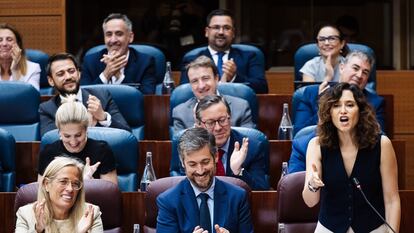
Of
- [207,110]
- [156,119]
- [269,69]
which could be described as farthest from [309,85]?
[269,69]

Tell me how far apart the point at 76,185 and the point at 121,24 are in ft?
8.53

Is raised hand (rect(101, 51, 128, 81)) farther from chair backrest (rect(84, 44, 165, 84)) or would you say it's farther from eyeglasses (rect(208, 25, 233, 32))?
eyeglasses (rect(208, 25, 233, 32))

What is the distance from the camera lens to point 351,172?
4.58 meters

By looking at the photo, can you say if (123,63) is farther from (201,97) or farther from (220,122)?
(220,122)

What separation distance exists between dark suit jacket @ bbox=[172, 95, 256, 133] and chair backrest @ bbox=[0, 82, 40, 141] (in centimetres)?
80

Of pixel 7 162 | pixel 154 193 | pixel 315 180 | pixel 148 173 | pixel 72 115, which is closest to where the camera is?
pixel 315 180

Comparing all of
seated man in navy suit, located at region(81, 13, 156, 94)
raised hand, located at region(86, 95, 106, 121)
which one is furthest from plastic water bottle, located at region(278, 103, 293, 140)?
seated man in navy suit, located at region(81, 13, 156, 94)

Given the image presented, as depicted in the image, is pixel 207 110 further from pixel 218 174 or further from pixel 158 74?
pixel 158 74

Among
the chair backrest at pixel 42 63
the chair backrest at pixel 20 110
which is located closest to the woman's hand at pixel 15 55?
the chair backrest at pixel 42 63

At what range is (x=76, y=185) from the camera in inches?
180

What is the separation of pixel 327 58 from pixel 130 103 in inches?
50.1

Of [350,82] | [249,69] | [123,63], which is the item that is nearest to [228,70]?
[249,69]

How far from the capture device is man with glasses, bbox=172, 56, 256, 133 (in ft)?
19.6

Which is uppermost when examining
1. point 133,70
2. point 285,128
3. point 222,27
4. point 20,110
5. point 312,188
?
point 222,27
